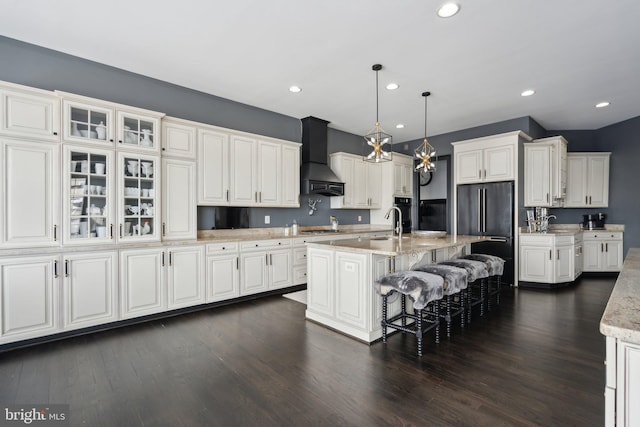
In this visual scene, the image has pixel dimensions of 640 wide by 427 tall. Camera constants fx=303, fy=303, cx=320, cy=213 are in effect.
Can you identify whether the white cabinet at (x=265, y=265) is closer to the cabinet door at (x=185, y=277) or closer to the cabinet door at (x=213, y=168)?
the cabinet door at (x=185, y=277)

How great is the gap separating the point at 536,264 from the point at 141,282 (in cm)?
572

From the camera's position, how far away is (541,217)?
5.47 meters

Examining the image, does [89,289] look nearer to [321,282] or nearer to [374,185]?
[321,282]

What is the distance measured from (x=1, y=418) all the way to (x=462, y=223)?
597 cm

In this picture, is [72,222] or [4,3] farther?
[72,222]

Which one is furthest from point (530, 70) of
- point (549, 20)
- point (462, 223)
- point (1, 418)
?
point (1, 418)

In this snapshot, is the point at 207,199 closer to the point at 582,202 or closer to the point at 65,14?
the point at 65,14

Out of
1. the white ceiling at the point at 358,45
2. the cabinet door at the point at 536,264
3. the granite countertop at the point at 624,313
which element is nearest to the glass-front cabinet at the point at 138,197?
the white ceiling at the point at 358,45

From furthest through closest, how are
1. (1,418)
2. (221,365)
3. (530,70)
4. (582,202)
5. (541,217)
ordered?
1. (582,202)
2. (541,217)
3. (530,70)
4. (221,365)
5. (1,418)

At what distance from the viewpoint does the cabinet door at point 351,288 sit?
2.91 meters

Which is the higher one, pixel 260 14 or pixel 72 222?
pixel 260 14

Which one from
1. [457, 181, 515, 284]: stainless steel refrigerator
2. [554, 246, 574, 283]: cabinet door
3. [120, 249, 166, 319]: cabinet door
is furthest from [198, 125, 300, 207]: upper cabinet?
[554, 246, 574, 283]: cabinet door

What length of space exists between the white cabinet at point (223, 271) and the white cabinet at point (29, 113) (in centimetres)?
193

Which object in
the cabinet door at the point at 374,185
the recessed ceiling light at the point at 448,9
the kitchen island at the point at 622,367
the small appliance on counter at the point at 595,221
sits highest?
the recessed ceiling light at the point at 448,9
